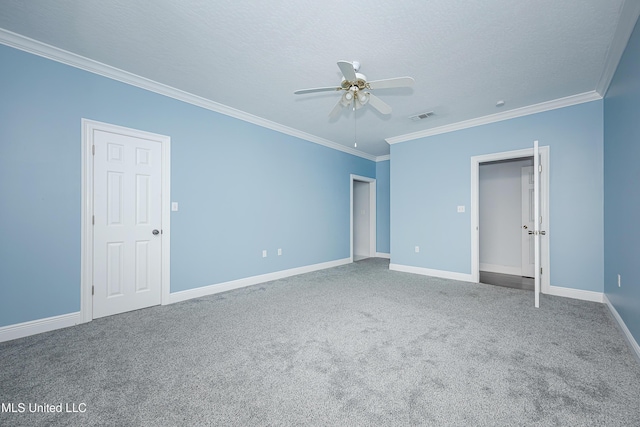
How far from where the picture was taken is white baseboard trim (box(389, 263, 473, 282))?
460 centimetres

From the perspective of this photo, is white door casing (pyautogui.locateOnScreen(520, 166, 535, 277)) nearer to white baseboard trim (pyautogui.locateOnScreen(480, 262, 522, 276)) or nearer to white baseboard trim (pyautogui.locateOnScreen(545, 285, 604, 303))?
white baseboard trim (pyautogui.locateOnScreen(480, 262, 522, 276))

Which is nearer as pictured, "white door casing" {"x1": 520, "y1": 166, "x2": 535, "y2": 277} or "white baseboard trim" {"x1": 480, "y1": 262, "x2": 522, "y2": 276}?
"white door casing" {"x1": 520, "y1": 166, "x2": 535, "y2": 277}

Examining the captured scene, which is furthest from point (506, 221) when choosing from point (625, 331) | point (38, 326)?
point (38, 326)

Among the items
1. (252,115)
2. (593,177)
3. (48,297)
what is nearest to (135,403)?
(48,297)

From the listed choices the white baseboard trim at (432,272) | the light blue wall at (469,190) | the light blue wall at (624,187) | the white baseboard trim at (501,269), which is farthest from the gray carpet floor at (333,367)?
the white baseboard trim at (501,269)

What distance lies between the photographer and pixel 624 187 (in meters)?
2.51

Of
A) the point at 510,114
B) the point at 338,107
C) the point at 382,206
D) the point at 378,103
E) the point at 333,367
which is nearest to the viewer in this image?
the point at 333,367

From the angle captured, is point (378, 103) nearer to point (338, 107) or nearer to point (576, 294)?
point (338, 107)

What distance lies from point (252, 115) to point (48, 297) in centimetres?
338

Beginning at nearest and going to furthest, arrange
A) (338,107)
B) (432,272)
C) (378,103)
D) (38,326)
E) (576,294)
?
(38,326)
(378,103)
(338,107)
(576,294)
(432,272)

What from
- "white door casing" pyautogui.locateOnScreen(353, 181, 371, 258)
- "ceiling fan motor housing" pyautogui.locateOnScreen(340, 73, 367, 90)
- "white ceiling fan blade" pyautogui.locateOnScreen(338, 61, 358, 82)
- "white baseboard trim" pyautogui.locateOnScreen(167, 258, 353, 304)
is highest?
"ceiling fan motor housing" pyautogui.locateOnScreen(340, 73, 367, 90)

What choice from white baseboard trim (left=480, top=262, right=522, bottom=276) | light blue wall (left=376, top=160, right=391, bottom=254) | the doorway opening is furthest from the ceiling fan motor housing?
white baseboard trim (left=480, top=262, right=522, bottom=276)

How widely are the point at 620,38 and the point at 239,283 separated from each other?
5161mm

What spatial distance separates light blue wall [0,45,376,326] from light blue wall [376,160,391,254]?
5.09ft
